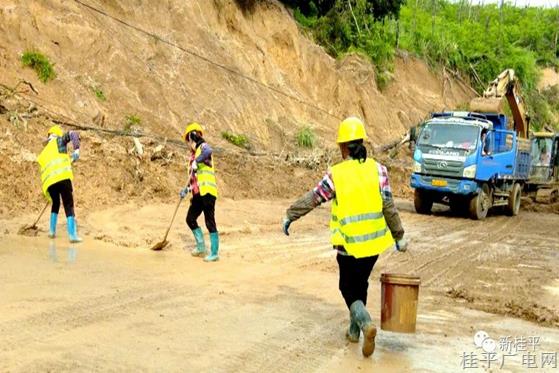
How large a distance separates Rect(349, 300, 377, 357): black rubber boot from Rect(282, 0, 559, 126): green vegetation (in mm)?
28741

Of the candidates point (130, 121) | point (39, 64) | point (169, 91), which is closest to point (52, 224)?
point (130, 121)

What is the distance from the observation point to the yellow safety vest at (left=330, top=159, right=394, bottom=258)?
20.0 ft

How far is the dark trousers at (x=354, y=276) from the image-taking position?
624 centimetres

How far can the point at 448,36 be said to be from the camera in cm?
4550

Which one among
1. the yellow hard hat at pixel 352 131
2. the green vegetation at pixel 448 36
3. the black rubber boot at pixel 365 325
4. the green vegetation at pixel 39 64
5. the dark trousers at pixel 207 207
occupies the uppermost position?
the green vegetation at pixel 448 36

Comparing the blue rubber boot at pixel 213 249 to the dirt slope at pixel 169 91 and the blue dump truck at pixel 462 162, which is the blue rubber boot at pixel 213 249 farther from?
the blue dump truck at pixel 462 162

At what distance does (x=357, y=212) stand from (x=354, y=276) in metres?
0.61

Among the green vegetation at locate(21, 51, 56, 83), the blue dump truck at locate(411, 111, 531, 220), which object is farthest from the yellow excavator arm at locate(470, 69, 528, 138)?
the green vegetation at locate(21, 51, 56, 83)

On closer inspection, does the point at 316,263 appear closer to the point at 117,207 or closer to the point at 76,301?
the point at 76,301

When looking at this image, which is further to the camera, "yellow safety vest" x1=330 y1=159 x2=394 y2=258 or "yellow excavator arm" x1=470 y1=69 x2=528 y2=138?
"yellow excavator arm" x1=470 y1=69 x2=528 y2=138

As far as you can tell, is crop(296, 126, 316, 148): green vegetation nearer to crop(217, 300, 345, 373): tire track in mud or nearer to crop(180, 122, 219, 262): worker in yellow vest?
crop(180, 122, 219, 262): worker in yellow vest

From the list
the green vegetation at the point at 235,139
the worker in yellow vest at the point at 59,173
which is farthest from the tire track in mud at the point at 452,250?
the green vegetation at the point at 235,139

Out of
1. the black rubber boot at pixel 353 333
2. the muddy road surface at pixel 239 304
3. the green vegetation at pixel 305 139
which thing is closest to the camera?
the muddy road surface at pixel 239 304

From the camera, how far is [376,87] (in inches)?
1388
